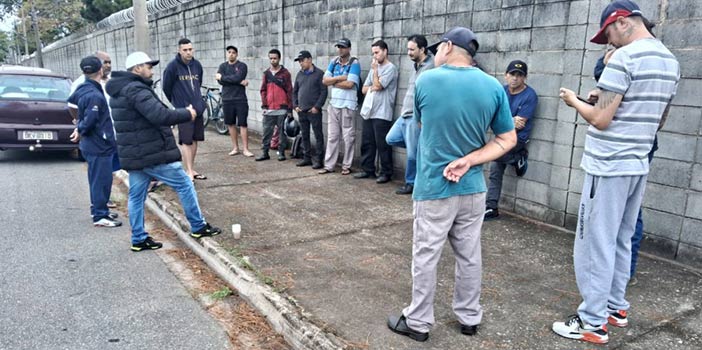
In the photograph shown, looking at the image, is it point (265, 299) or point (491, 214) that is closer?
point (265, 299)

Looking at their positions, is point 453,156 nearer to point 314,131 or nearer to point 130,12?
point 314,131

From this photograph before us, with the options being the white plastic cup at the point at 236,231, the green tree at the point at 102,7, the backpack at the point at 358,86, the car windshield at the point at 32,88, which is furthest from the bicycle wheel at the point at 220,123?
the green tree at the point at 102,7

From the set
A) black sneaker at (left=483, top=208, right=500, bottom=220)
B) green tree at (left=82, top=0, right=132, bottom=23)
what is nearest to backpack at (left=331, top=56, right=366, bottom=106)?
black sneaker at (left=483, top=208, right=500, bottom=220)

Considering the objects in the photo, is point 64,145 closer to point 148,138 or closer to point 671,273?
point 148,138

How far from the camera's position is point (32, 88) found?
30.0 ft

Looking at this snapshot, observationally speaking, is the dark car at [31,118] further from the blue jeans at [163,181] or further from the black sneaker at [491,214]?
the black sneaker at [491,214]

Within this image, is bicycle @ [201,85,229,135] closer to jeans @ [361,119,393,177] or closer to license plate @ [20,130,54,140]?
license plate @ [20,130,54,140]

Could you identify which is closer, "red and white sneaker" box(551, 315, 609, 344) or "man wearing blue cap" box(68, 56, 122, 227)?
"red and white sneaker" box(551, 315, 609, 344)

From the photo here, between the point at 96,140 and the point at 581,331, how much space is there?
16.3ft

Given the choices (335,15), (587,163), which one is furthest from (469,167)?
(335,15)

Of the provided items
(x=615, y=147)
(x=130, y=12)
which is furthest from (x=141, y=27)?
(x=130, y=12)

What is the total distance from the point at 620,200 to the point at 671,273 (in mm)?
1695

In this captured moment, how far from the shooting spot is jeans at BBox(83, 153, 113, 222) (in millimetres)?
5617

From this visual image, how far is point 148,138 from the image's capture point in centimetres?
468
